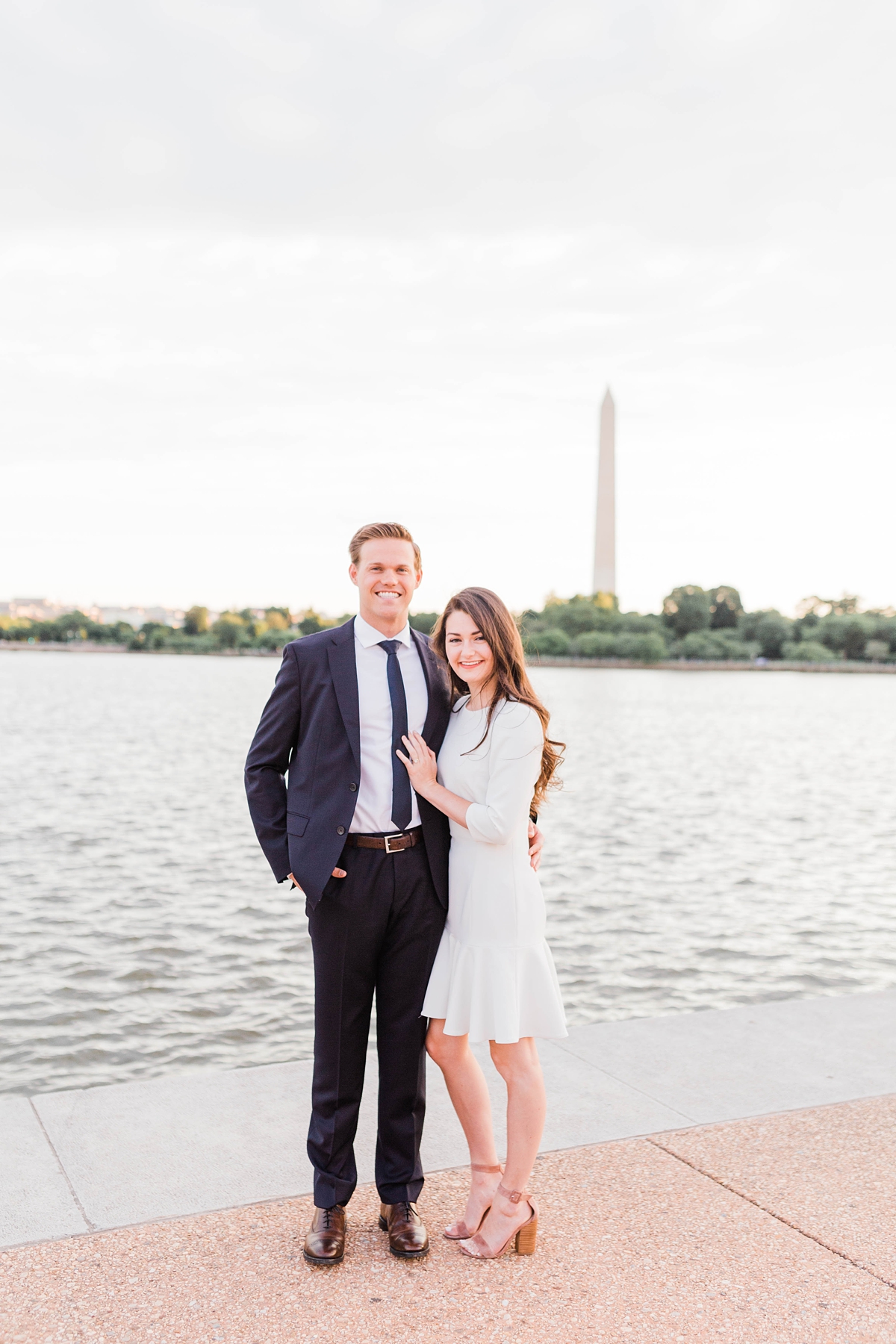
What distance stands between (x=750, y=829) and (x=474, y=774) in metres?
17.1

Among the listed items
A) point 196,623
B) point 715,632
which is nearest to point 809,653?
point 715,632

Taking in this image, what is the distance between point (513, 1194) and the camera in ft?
11.8

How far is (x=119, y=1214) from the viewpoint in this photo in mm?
3727

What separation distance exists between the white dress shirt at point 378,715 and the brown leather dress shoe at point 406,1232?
1203 millimetres

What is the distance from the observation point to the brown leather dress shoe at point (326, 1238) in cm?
350

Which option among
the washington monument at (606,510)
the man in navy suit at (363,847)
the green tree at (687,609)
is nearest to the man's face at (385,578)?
the man in navy suit at (363,847)

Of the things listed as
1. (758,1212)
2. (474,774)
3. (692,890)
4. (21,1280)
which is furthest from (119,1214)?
(692,890)

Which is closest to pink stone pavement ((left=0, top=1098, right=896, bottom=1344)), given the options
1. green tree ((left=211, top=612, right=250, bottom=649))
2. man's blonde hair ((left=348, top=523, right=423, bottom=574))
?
man's blonde hair ((left=348, top=523, right=423, bottom=574))

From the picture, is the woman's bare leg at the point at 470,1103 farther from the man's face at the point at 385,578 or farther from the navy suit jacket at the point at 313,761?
the man's face at the point at 385,578

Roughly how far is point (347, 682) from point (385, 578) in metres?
0.36

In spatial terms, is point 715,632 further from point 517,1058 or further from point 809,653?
point 517,1058

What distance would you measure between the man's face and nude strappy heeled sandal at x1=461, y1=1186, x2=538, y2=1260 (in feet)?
5.97

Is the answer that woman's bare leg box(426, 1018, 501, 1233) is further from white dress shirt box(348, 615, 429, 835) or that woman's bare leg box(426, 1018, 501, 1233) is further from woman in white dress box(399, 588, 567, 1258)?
white dress shirt box(348, 615, 429, 835)

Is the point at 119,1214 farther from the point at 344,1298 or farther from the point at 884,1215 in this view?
the point at 884,1215
